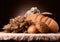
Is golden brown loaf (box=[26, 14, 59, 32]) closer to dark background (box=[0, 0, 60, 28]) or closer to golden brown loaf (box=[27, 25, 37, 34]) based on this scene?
golden brown loaf (box=[27, 25, 37, 34])

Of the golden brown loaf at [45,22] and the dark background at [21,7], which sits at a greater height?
the dark background at [21,7]

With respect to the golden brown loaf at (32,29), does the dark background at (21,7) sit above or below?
above

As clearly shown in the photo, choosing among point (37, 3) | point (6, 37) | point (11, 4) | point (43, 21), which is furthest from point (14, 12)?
point (6, 37)

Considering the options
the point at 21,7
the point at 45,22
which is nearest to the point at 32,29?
the point at 45,22

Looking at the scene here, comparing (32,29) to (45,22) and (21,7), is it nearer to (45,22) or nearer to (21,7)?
(45,22)

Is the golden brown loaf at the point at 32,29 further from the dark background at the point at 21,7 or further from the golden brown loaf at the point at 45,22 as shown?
the dark background at the point at 21,7

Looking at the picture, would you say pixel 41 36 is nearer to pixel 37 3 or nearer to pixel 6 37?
pixel 6 37

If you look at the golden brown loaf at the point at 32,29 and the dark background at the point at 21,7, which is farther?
the dark background at the point at 21,7

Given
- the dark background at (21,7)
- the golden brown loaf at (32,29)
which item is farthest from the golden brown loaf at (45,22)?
the dark background at (21,7)

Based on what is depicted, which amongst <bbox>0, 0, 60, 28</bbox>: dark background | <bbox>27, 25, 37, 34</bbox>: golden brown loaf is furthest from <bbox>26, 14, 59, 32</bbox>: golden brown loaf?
<bbox>0, 0, 60, 28</bbox>: dark background
